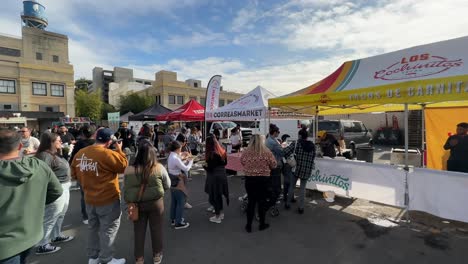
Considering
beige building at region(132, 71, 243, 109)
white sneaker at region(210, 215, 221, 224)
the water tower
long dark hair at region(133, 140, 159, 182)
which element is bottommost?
white sneaker at region(210, 215, 221, 224)

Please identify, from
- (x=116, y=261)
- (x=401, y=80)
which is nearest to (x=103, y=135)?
(x=116, y=261)

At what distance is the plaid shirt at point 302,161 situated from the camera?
16.5 ft

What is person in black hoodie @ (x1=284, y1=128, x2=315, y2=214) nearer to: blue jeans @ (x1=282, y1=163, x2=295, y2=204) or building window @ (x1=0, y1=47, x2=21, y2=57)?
blue jeans @ (x1=282, y1=163, x2=295, y2=204)

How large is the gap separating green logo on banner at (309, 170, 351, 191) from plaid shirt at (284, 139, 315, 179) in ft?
2.75

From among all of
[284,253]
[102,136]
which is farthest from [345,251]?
[102,136]

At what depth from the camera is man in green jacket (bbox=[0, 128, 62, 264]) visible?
5.82 feet

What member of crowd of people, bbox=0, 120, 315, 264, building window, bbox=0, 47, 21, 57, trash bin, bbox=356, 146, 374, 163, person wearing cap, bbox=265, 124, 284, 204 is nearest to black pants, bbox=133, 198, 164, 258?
crowd of people, bbox=0, 120, 315, 264

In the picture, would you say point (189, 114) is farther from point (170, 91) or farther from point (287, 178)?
point (170, 91)

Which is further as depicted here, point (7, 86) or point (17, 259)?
point (7, 86)

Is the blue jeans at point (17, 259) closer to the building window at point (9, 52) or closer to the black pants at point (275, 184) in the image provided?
the black pants at point (275, 184)

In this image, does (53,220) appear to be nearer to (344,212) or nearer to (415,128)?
(344,212)

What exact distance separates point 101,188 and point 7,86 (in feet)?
123

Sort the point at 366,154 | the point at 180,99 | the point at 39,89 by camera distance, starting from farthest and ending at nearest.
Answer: the point at 180,99 → the point at 39,89 → the point at 366,154

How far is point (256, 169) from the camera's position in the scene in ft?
13.4
